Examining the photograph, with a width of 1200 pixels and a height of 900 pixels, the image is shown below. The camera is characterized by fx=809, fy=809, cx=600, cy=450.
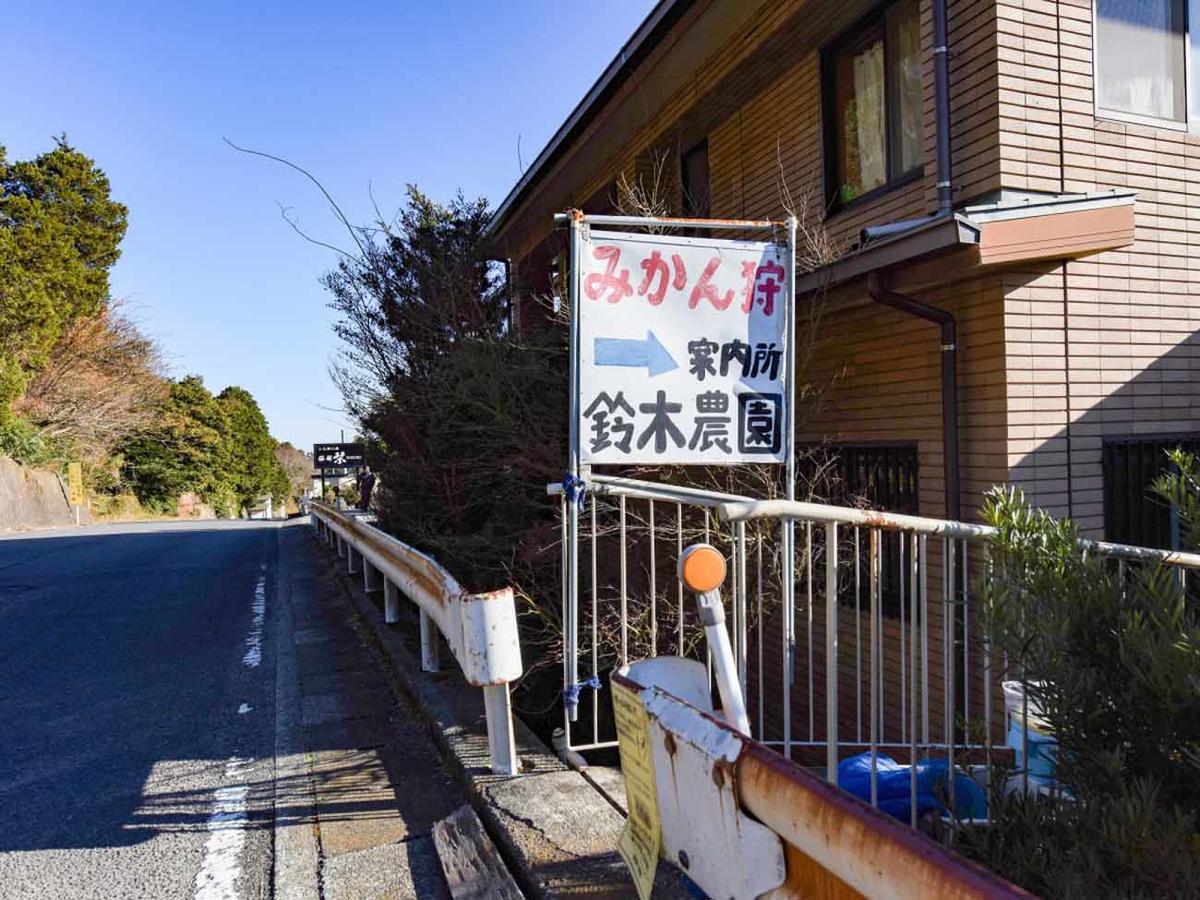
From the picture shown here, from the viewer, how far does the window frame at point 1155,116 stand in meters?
5.34

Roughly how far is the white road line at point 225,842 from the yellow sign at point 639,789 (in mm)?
1574

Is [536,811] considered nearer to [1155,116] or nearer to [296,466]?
[1155,116]

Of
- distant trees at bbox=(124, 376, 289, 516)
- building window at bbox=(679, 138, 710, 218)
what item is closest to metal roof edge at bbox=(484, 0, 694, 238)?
building window at bbox=(679, 138, 710, 218)

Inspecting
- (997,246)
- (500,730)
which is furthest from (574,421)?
(997,246)

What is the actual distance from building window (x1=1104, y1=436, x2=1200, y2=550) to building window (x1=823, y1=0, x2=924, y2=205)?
2355 mm

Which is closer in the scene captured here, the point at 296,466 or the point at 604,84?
the point at 604,84

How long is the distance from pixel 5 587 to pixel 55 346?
25.9m

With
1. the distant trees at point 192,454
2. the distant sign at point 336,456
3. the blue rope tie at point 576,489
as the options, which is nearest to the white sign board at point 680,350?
the blue rope tie at point 576,489

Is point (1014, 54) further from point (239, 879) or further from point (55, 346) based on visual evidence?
point (55, 346)

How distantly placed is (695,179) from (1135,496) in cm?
555

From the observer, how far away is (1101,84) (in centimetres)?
542

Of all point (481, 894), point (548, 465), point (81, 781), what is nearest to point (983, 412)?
point (548, 465)

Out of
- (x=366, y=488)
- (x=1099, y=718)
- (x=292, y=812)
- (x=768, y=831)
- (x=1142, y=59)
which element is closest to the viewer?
(x=768, y=831)

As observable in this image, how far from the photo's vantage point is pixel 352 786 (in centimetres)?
357
